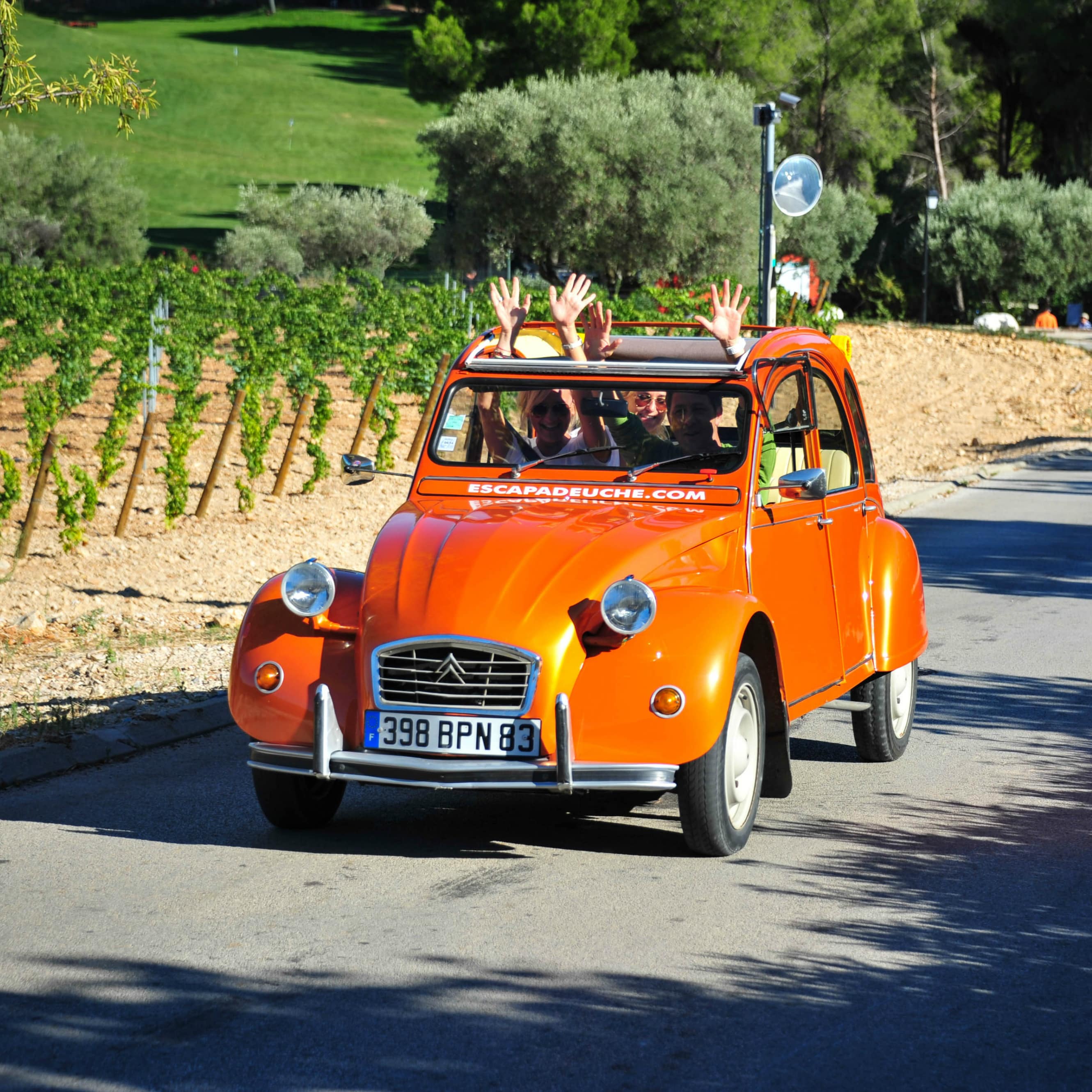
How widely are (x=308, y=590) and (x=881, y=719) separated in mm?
2934

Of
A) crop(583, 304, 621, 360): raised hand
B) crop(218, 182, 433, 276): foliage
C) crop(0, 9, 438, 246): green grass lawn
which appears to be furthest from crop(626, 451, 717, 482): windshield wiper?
crop(0, 9, 438, 246): green grass lawn

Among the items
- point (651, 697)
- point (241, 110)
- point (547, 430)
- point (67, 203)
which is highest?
point (241, 110)

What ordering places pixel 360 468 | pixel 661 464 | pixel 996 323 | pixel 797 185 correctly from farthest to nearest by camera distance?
1. pixel 996 323
2. pixel 797 185
3. pixel 360 468
4. pixel 661 464

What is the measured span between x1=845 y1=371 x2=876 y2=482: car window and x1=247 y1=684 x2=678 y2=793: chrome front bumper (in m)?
2.83

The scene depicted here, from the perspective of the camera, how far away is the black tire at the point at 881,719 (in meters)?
7.70

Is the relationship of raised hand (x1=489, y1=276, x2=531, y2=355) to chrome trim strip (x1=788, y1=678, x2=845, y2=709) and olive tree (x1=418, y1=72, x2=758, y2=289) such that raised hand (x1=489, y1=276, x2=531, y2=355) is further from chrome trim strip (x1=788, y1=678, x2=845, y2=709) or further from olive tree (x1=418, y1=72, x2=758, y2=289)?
olive tree (x1=418, y1=72, x2=758, y2=289)

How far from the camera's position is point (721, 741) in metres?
5.92

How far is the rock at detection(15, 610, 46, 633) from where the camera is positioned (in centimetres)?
1091

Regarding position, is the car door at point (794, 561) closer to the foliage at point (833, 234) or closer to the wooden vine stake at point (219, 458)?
the wooden vine stake at point (219, 458)

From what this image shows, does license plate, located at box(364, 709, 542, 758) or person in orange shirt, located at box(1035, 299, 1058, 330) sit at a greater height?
license plate, located at box(364, 709, 542, 758)

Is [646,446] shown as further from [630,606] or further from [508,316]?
[630,606]

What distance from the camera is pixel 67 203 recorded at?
203 ft

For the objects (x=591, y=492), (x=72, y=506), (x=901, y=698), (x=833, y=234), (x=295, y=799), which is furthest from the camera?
(x=833, y=234)

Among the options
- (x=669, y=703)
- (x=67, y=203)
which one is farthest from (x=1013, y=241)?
(x=669, y=703)
